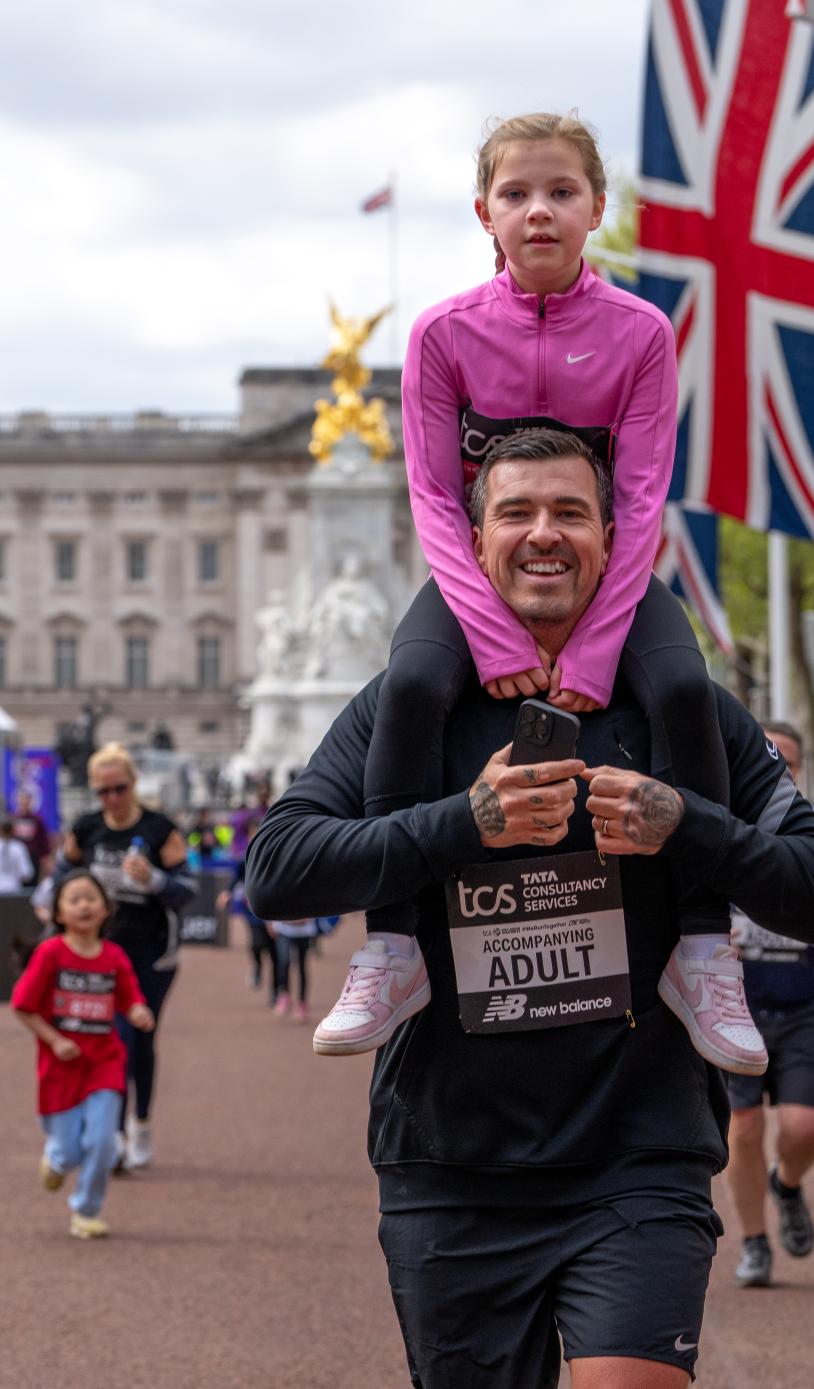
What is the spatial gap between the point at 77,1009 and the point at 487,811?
5882 millimetres

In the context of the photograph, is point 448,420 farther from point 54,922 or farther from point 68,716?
point 68,716

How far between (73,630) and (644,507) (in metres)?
106

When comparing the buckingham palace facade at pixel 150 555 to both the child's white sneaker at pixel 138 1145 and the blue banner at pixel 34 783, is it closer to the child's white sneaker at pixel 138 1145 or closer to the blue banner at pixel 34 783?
the blue banner at pixel 34 783

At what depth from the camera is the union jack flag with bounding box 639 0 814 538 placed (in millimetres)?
14906

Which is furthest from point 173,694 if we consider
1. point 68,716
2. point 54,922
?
point 54,922

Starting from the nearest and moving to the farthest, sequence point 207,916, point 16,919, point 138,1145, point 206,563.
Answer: point 138,1145, point 16,919, point 207,916, point 206,563

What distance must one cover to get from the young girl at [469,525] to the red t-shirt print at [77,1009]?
543 centimetres

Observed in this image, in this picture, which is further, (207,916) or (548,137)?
(207,916)

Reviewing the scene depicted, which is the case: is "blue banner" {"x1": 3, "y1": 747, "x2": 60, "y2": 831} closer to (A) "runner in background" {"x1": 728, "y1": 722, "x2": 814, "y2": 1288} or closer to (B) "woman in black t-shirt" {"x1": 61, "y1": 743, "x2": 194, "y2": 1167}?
(B) "woman in black t-shirt" {"x1": 61, "y1": 743, "x2": 194, "y2": 1167}

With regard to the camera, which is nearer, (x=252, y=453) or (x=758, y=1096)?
(x=758, y=1096)

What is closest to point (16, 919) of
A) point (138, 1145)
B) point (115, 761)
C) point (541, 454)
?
point (138, 1145)

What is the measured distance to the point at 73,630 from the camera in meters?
109

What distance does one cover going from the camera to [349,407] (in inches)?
2494

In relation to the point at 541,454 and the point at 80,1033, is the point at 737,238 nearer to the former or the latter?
the point at 80,1033
